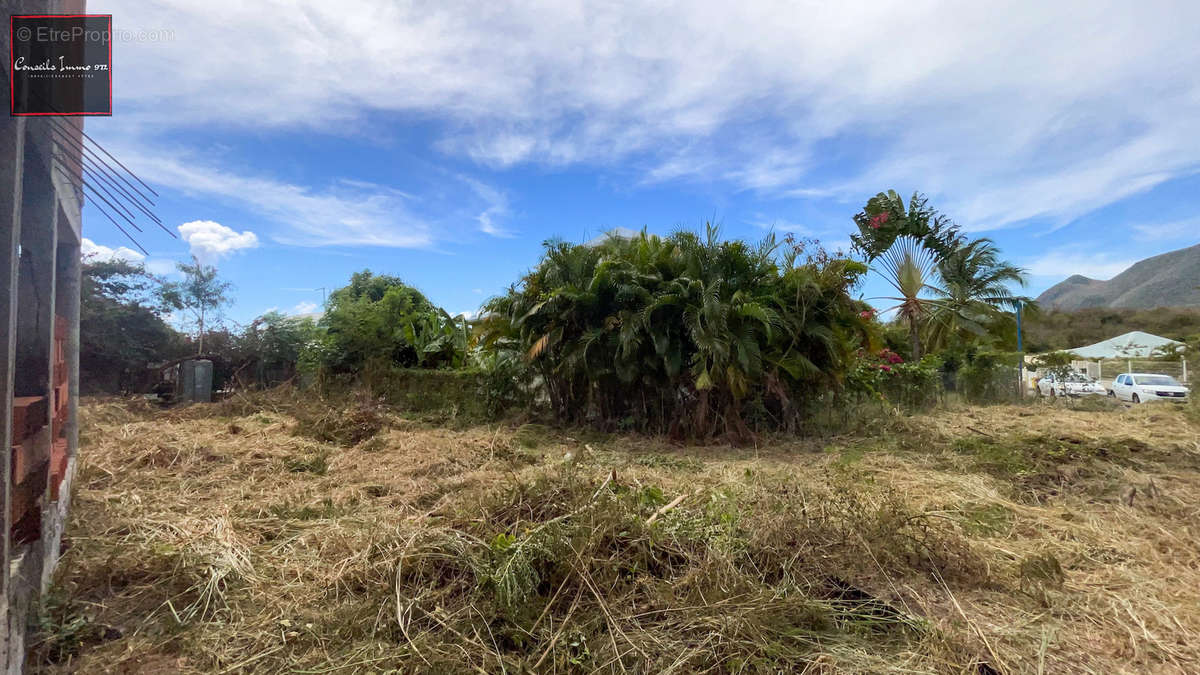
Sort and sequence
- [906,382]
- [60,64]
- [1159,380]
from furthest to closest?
1. [1159,380]
2. [906,382]
3. [60,64]

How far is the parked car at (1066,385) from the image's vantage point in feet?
54.1

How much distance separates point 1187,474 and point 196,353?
703 inches

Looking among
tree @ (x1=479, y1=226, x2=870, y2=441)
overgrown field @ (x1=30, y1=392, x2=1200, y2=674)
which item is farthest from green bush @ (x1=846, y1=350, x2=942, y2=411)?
overgrown field @ (x1=30, y1=392, x2=1200, y2=674)

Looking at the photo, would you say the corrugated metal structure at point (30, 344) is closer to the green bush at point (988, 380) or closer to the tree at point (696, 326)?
the tree at point (696, 326)

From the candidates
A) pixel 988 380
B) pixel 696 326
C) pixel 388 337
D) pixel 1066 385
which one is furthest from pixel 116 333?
pixel 1066 385

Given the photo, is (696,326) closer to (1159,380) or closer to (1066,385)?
(1066,385)

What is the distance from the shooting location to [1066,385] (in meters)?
16.9

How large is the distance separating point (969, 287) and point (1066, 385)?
380 centimetres

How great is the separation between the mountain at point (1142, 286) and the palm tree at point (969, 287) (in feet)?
159

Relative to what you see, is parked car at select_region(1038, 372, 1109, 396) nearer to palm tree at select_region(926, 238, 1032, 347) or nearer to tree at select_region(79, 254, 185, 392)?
palm tree at select_region(926, 238, 1032, 347)

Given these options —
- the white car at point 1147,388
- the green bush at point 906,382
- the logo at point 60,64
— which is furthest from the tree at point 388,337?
the white car at point 1147,388

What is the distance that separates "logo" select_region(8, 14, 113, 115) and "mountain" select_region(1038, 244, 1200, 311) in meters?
69.4

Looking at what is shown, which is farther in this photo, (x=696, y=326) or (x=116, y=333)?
(x=116, y=333)

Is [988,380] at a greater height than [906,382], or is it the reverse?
[906,382]
